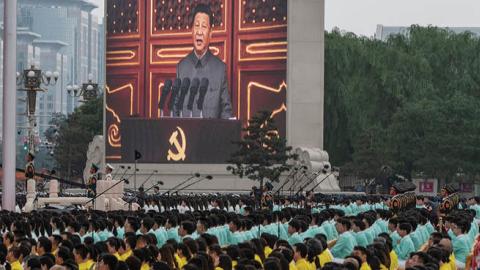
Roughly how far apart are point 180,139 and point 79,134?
32.9 meters

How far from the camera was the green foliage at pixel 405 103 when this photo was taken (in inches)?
3095

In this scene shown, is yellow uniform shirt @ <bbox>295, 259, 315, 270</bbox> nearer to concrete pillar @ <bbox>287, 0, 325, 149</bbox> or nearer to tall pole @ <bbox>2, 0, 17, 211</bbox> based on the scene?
tall pole @ <bbox>2, 0, 17, 211</bbox>

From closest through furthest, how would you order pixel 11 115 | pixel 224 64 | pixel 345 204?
pixel 11 115, pixel 345 204, pixel 224 64

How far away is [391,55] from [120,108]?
16.9 m

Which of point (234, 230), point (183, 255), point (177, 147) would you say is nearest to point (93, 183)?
point (177, 147)

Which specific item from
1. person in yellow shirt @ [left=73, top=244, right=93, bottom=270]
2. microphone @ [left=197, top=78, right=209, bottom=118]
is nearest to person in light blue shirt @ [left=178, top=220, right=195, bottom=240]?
person in yellow shirt @ [left=73, top=244, right=93, bottom=270]

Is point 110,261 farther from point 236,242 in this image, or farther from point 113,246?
point 236,242

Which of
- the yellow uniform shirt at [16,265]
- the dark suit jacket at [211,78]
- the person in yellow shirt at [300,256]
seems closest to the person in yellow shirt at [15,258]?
the yellow uniform shirt at [16,265]

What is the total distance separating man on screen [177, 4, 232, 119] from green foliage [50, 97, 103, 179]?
28.4m

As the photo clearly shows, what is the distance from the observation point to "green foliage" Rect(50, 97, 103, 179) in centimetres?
10762

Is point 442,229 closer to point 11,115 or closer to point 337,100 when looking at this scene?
point 11,115

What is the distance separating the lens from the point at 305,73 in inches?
3068

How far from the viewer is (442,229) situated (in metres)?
33.0

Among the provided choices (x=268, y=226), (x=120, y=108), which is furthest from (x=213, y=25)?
(x=268, y=226)
